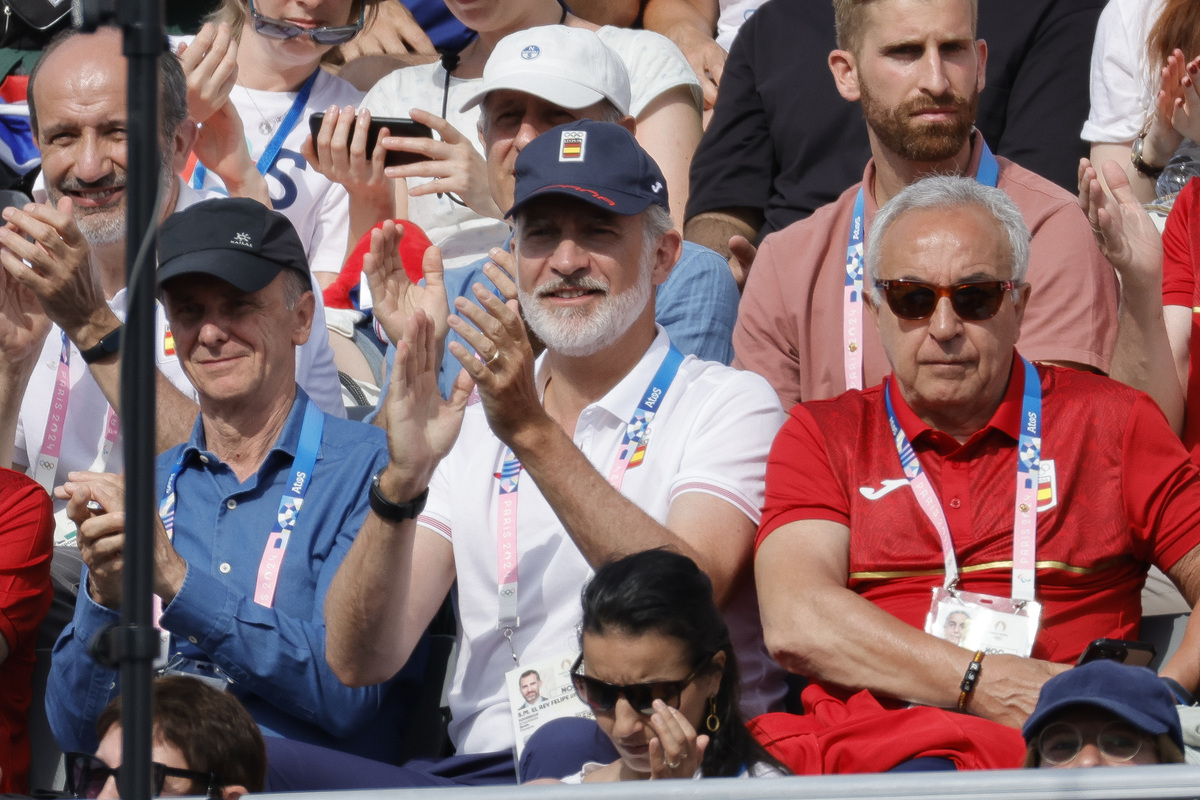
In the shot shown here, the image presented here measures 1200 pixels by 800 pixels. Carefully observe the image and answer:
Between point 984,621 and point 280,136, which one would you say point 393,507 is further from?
point 280,136

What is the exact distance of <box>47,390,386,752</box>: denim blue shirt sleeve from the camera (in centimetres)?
317

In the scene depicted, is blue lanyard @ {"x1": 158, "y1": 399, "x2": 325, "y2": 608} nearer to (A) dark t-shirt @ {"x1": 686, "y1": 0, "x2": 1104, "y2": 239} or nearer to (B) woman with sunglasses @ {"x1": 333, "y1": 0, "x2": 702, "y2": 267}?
(B) woman with sunglasses @ {"x1": 333, "y1": 0, "x2": 702, "y2": 267}

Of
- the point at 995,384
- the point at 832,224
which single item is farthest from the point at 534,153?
the point at 995,384

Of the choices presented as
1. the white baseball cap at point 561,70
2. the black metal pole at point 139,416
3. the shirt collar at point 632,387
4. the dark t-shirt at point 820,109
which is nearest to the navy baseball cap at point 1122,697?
the shirt collar at point 632,387

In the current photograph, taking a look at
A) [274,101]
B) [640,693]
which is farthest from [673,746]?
[274,101]

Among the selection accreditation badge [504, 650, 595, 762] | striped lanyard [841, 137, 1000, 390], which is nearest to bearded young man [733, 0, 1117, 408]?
striped lanyard [841, 137, 1000, 390]

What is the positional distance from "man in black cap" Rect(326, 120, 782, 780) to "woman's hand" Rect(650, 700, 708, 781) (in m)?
0.50

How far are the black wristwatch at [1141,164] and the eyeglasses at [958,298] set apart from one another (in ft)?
5.01

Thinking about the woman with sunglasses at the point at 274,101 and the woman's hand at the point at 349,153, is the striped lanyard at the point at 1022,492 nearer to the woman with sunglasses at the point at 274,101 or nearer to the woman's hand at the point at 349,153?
the woman's hand at the point at 349,153

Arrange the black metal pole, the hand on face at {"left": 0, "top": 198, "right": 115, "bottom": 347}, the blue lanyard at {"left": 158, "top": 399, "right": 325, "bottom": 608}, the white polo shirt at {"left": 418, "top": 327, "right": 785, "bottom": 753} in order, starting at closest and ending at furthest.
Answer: the black metal pole, the white polo shirt at {"left": 418, "top": 327, "right": 785, "bottom": 753}, the blue lanyard at {"left": 158, "top": 399, "right": 325, "bottom": 608}, the hand on face at {"left": 0, "top": 198, "right": 115, "bottom": 347}

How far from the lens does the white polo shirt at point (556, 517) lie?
327 cm

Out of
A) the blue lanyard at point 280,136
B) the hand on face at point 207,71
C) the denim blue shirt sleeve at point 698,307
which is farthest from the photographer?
the blue lanyard at point 280,136

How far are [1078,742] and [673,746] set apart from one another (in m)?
0.65

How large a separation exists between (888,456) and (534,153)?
43.3 inches
